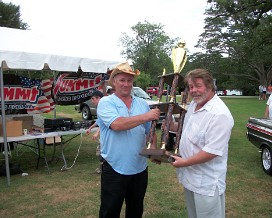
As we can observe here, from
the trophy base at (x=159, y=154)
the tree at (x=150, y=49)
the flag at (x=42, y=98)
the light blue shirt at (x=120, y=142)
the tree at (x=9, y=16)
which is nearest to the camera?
the trophy base at (x=159, y=154)

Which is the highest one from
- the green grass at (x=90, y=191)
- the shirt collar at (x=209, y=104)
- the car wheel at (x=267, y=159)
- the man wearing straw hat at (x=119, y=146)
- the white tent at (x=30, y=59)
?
the white tent at (x=30, y=59)

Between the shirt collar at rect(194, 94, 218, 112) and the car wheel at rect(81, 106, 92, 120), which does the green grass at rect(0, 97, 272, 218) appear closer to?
the shirt collar at rect(194, 94, 218, 112)

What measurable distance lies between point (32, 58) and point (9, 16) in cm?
2972

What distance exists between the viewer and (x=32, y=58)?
565 cm

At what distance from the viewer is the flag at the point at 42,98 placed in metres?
7.45

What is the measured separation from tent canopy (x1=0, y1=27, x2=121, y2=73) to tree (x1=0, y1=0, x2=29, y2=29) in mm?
27288

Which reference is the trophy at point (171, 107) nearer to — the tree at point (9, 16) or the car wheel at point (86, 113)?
the car wheel at point (86, 113)

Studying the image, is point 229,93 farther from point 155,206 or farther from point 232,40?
point 155,206

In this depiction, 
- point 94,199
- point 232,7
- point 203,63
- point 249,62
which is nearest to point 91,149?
point 94,199

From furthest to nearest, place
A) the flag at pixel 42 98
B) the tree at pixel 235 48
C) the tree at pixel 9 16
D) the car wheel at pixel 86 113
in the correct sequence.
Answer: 1. the tree at pixel 235 48
2. the tree at pixel 9 16
3. the car wheel at pixel 86 113
4. the flag at pixel 42 98

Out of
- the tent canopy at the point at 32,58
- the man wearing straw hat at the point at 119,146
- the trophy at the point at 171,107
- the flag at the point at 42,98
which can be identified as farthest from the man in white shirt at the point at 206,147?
the flag at the point at 42,98

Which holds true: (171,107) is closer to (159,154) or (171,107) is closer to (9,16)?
(159,154)

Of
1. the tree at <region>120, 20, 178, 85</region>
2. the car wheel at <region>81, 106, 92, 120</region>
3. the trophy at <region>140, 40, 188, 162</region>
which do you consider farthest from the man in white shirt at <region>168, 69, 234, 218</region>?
the tree at <region>120, 20, 178, 85</region>

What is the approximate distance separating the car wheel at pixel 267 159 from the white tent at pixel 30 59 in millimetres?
3714
